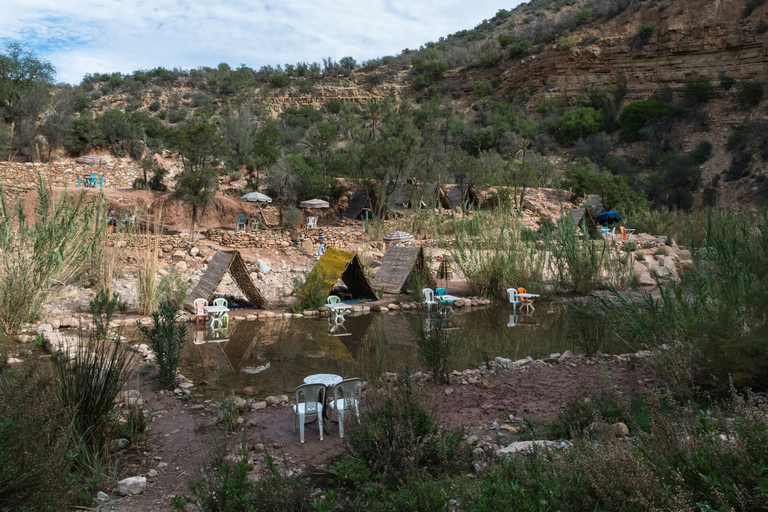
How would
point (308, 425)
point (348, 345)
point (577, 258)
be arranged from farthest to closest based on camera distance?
point (577, 258), point (348, 345), point (308, 425)

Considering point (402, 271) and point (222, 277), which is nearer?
point (222, 277)

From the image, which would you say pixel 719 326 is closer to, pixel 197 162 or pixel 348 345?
pixel 348 345

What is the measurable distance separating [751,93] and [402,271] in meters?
31.7

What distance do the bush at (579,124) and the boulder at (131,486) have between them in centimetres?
3757

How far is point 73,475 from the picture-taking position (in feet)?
9.21

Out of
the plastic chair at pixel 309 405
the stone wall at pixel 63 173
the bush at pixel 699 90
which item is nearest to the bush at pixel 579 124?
the bush at pixel 699 90

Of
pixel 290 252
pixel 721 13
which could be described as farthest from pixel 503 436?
pixel 721 13

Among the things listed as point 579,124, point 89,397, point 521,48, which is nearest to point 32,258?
point 89,397

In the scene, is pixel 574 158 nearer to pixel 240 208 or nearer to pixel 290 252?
pixel 240 208

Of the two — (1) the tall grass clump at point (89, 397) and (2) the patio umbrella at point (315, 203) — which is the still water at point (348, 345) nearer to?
(1) the tall grass clump at point (89, 397)

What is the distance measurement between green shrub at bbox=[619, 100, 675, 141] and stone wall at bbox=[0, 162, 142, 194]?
98.9 ft

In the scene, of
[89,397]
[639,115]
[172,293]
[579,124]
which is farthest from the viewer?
[579,124]

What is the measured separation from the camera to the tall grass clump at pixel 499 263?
34.1ft

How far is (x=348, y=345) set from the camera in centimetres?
745
